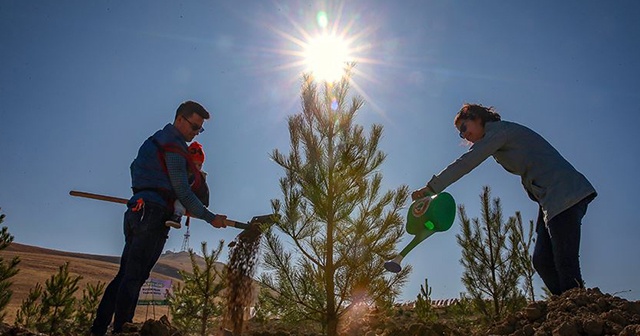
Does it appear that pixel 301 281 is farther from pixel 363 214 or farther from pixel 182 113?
pixel 182 113

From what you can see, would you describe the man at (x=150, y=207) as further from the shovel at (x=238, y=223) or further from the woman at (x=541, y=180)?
the woman at (x=541, y=180)

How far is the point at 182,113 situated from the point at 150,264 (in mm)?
1032

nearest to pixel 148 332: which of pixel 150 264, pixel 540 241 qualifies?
pixel 150 264

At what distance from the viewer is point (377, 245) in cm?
491

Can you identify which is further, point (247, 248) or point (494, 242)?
point (494, 242)

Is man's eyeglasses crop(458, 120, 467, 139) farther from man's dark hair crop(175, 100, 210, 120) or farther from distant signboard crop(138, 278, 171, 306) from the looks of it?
distant signboard crop(138, 278, 171, 306)

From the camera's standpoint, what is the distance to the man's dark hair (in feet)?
9.40

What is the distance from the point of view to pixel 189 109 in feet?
9.41

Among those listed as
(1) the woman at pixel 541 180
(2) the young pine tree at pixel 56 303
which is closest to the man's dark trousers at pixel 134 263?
(1) the woman at pixel 541 180

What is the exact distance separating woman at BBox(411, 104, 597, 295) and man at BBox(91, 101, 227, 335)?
59.3 inches

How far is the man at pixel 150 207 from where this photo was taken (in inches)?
97.7

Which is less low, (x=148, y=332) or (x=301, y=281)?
(x=301, y=281)

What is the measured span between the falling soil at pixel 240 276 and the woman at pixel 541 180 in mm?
1652

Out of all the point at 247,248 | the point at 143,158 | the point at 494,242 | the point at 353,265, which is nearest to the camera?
the point at 143,158
